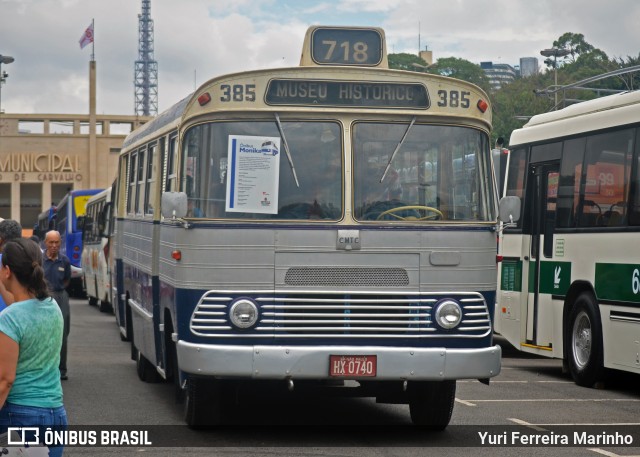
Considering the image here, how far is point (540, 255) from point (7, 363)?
11520 millimetres

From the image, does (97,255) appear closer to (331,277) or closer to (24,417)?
(331,277)

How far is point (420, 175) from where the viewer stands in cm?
Result: 1075

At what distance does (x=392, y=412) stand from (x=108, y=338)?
1072cm

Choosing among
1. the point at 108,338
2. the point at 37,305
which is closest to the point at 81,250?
the point at 108,338

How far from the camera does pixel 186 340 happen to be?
10.5 meters

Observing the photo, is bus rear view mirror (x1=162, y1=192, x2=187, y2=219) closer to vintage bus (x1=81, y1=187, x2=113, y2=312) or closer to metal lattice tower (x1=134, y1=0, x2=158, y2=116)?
vintage bus (x1=81, y1=187, x2=113, y2=312)

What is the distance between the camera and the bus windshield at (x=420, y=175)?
10.6 metres

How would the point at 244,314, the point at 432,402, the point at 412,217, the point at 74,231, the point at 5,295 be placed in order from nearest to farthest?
1. the point at 5,295
2. the point at 244,314
3. the point at 412,217
4. the point at 432,402
5. the point at 74,231

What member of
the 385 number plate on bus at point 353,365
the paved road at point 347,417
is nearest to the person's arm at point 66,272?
the paved road at point 347,417

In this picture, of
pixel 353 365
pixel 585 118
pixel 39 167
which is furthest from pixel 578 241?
pixel 39 167

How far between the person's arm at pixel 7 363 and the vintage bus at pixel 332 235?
13.6 feet

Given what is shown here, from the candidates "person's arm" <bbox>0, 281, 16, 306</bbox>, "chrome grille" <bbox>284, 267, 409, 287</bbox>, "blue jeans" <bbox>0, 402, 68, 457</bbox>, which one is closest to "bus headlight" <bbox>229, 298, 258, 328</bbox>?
"chrome grille" <bbox>284, 267, 409, 287</bbox>

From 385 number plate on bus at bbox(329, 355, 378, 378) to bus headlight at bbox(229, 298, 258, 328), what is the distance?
2.21ft

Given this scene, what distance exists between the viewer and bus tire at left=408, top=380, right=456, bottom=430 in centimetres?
1108
